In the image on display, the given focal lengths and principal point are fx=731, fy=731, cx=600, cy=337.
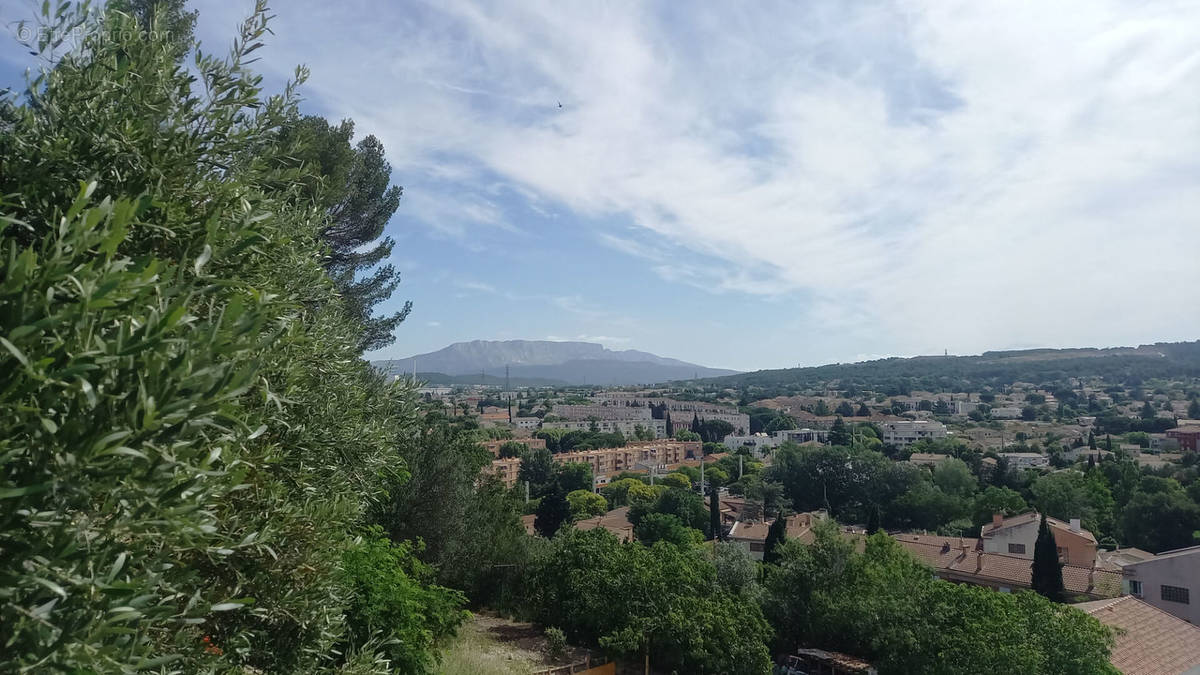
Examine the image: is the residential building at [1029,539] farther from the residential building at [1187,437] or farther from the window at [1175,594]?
the residential building at [1187,437]

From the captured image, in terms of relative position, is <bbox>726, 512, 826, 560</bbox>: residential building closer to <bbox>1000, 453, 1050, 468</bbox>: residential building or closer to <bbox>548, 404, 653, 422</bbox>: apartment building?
<bbox>1000, 453, 1050, 468</bbox>: residential building

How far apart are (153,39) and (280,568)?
3.66 m

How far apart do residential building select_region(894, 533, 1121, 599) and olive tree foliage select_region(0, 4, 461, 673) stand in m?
27.9

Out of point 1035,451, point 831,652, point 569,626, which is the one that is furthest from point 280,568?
point 1035,451

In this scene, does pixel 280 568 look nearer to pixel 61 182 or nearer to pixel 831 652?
pixel 61 182

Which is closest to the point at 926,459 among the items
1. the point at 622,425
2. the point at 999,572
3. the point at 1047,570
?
the point at 999,572

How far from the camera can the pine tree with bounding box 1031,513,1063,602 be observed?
28188 millimetres

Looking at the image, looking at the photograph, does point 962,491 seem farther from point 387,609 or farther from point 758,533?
point 387,609

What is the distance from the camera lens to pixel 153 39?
16.2 ft

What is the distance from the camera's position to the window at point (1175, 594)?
2584 cm

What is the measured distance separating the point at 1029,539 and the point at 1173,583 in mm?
13815

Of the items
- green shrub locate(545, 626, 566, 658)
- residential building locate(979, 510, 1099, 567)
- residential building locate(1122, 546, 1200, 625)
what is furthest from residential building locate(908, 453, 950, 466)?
green shrub locate(545, 626, 566, 658)

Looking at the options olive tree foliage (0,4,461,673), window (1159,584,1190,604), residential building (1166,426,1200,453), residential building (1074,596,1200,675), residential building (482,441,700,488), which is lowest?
residential building (482,441,700,488)

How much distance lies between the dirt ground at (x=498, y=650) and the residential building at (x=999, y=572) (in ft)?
64.0
